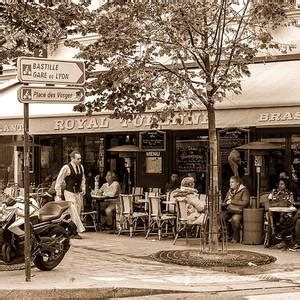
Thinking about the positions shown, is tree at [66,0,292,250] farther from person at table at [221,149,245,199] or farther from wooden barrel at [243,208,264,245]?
person at table at [221,149,245,199]

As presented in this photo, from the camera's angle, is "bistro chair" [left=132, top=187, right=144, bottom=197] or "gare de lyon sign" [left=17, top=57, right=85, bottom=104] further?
"bistro chair" [left=132, top=187, right=144, bottom=197]

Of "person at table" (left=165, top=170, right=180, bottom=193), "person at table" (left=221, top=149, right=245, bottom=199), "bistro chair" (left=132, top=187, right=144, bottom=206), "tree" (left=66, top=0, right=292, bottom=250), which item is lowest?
"bistro chair" (left=132, top=187, right=144, bottom=206)

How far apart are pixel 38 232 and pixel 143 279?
170 cm

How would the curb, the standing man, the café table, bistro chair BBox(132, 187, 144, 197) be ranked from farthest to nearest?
1. bistro chair BBox(132, 187, 144, 197)
2. the standing man
3. the café table
4. the curb

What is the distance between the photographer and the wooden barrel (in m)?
14.5

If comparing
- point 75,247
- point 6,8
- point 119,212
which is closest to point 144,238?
point 119,212

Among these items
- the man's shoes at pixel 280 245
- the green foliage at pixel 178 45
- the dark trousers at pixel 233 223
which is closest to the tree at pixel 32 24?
the green foliage at pixel 178 45

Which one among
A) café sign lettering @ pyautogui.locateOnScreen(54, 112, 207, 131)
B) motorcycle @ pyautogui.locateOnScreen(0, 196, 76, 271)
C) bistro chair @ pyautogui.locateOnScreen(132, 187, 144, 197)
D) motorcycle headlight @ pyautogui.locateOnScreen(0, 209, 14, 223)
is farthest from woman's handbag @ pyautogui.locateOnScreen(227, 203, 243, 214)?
motorcycle headlight @ pyautogui.locateOnScreen(0, 209, 14, 223)

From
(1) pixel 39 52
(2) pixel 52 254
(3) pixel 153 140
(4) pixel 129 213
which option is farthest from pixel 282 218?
(3) pixel 153 140

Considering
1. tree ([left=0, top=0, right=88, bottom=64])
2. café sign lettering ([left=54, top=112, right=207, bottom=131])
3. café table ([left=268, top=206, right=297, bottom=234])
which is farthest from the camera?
café sign lettering ([left=54, top=112, right=207, bottom=131])

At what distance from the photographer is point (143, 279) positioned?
412 inches

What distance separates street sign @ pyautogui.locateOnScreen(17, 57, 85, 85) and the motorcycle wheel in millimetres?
2388

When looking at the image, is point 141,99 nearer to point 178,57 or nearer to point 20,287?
point 178,57

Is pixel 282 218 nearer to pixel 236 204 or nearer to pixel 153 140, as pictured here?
pixel 236 204
